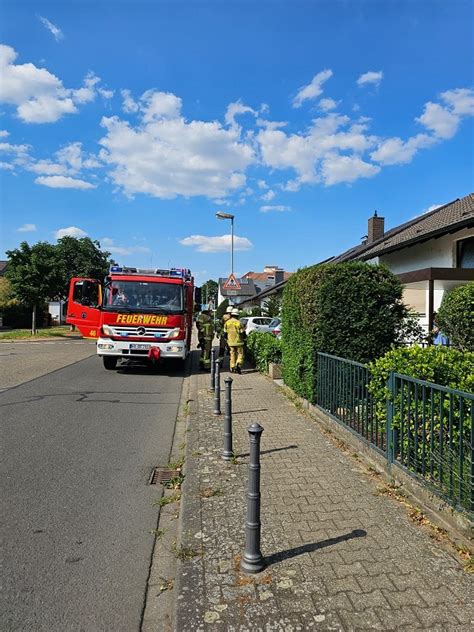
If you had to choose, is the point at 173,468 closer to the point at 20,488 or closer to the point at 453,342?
the point at 20,488

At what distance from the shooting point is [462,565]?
3049 mm

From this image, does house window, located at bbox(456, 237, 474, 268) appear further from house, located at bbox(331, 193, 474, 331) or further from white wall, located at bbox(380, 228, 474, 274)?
white wall, located at bbox(380, 228, 474, 274)

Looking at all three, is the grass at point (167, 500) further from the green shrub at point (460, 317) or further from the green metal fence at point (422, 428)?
the green shrub at point (460, 317)

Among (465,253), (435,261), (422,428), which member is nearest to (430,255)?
(435,261)

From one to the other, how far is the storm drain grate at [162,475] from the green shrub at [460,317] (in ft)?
14.9

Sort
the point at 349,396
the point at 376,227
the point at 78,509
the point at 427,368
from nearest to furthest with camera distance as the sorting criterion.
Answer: the point at 78,509 < the point at 427,368 < the point at 349,396 < the point at 376,227

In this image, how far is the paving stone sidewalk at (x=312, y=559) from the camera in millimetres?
2582

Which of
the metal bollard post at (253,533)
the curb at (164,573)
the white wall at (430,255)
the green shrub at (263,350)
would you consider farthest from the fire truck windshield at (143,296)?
the metal bollard post at (253,533)

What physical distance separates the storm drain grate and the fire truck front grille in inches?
286

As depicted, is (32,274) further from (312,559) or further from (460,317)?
(312,559)

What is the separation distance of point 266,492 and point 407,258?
45.8ft

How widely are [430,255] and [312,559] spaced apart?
13.7 meters

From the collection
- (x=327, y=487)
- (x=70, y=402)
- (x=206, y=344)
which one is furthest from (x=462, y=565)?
(x=206, y=344)

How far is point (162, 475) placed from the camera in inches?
201
